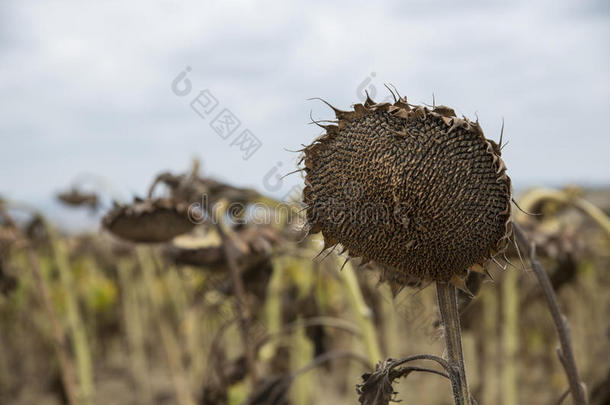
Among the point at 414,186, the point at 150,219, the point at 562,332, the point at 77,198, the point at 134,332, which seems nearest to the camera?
the point at 414,186

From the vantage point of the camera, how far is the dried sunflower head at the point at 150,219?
1.36 m

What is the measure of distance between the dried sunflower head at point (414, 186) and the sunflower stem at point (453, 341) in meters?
0.02

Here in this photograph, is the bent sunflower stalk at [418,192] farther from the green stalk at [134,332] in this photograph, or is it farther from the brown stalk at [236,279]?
the green stalk at [134,332]

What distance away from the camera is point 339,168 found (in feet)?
2.46

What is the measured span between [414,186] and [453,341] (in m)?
0.20

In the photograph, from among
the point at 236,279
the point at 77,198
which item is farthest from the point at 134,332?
the point at 236,279

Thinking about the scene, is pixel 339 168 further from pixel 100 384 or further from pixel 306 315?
pixel 100 384

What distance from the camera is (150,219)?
138cm

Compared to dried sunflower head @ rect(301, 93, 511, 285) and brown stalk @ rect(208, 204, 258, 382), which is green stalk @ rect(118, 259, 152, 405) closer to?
brown stalk @ rect(208, 204, 258, 382)

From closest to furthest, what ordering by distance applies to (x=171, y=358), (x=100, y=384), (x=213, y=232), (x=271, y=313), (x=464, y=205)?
(x=464, y=205) → (x=213, y=232) → (x=271, y=313) → (x=171, y=358) → (x=100, y=384)

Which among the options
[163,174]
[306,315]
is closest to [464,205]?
[163,174]

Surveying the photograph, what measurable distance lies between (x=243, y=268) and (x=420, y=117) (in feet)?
4.09

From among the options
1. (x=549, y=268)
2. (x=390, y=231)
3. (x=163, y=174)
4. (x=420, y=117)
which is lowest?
(x=390, y=231)

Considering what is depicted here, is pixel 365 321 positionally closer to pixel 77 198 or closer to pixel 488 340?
pixel 77 198
